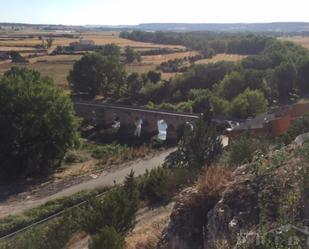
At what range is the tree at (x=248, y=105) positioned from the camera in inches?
1923

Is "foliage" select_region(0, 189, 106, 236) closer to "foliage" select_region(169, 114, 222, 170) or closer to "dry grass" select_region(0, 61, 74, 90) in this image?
"foliage" select_region(169, 114, 222, 170)

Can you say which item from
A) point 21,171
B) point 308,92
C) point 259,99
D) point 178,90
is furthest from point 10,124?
point 308,92

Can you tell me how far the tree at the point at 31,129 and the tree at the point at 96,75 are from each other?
29.5 m

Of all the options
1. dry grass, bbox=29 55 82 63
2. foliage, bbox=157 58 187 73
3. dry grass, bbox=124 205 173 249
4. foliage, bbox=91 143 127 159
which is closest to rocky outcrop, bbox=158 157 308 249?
dry grass, bbox=124 205 173 249

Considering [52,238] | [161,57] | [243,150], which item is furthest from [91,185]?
[161,57]

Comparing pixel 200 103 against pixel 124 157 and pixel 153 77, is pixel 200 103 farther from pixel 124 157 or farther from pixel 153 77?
pixel 153 77

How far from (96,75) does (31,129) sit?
110 ft

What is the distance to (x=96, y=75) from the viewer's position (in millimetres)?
68062

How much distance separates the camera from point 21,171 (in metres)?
36.4

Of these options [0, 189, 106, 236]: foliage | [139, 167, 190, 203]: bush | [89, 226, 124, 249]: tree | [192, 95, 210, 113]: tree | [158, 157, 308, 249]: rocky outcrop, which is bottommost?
[192, 95, 210, 113]: tree

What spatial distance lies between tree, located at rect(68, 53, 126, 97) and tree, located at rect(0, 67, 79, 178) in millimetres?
29545

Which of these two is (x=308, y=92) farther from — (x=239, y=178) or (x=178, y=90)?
(x=239, y=178)

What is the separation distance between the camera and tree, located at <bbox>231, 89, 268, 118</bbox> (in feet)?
160

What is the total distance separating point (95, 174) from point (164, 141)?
13545mm
